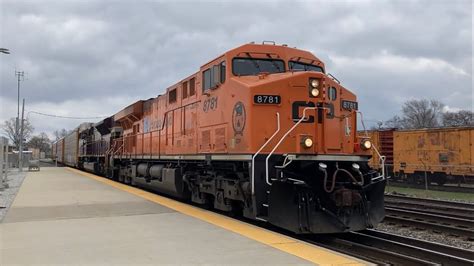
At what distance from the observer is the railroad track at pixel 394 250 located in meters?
6.56

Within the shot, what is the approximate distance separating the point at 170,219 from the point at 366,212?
391 centimetres

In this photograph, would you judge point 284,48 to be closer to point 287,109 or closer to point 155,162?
point 287,109

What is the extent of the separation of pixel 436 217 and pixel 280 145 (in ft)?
16.9

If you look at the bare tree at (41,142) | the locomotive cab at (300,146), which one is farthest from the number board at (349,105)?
the bare tree at (41,142)

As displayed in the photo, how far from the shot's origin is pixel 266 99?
28.3ft

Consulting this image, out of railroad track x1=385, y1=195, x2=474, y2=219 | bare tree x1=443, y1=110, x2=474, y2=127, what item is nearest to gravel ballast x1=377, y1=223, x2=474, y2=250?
railroad track x1=385, y1=195, x2=474, y2=219

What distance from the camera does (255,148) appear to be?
338 inches

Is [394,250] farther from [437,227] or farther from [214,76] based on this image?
[214,76]

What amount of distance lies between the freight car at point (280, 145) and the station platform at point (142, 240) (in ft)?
2.10

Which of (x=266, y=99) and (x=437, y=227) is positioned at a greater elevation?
(x=266, y=99)

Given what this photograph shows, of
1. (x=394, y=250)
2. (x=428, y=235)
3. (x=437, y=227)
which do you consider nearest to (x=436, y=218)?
(x=437, y=227)

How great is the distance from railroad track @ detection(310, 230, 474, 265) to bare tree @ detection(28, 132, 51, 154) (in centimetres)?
11439

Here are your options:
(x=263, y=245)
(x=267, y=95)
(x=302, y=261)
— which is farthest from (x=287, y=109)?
(x=302, y=261)

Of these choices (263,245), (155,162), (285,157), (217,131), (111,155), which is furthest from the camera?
(111,155)
